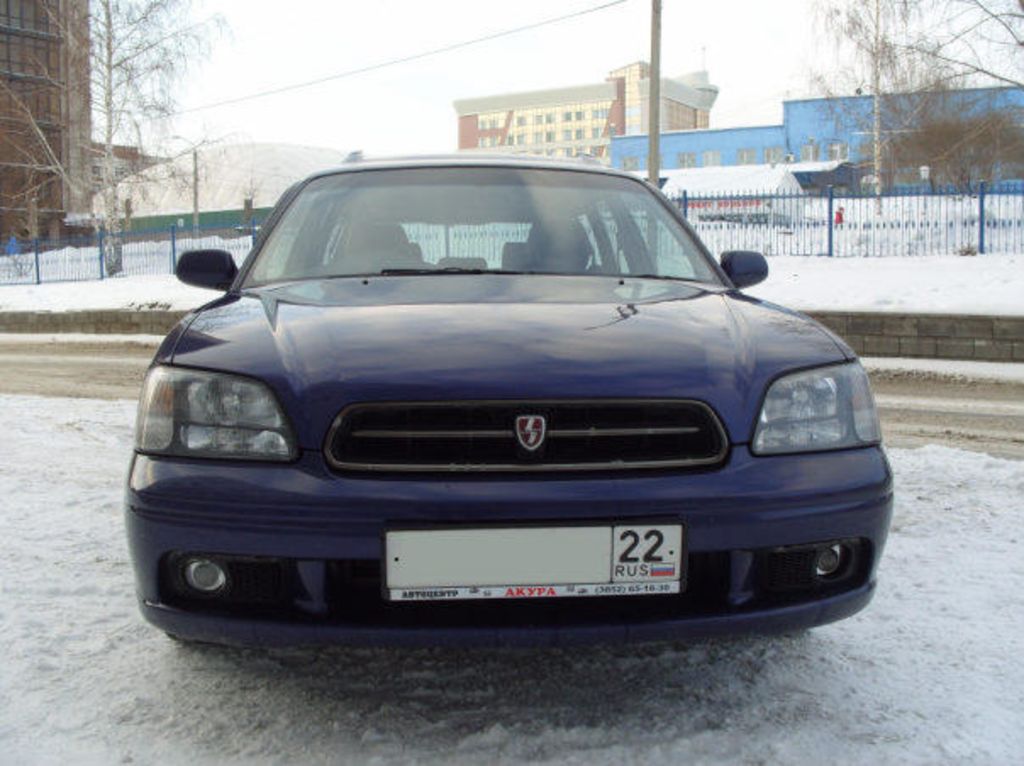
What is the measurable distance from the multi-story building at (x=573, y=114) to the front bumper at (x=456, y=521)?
98.0 meters

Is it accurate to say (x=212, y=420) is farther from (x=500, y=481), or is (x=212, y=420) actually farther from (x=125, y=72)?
(x=125, y=72)

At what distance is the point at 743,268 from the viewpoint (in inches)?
131

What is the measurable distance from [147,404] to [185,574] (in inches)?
15.7

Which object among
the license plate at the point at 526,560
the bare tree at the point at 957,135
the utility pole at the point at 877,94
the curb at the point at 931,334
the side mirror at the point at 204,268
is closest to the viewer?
the license plate at the point at 526,560

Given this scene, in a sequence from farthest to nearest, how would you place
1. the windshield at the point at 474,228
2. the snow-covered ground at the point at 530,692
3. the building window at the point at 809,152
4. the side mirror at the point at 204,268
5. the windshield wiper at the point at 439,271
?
1. the building window at the point at 809,152
2. the side mirror at the point at 204,268
3. the windshield at the point at 474,228
4. the windshield wiper at the point at 439,271
5. the snow-covered ground at the point at 530,692

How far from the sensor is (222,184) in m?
118

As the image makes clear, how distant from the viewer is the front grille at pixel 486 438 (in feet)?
6.37

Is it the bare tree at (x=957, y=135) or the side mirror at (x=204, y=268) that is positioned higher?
the bare tree at (x=957, y=135)

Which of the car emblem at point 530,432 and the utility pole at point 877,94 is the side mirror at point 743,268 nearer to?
the car emblem at point 530,432

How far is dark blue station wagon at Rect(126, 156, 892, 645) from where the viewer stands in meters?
1.88

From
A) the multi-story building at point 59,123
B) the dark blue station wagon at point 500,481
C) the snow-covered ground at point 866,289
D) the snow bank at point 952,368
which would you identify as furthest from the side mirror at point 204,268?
the multi-story building at point 59,123

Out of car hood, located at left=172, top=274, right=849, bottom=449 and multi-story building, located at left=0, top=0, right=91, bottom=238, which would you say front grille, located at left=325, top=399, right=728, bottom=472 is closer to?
car hood, located at left=172, top=274, right=849, bottom=449

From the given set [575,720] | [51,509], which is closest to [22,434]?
[51,509]

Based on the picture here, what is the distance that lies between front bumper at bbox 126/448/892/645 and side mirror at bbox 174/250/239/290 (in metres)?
1.28
